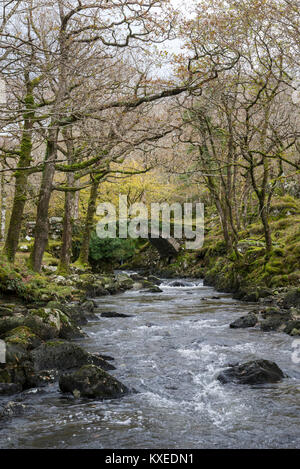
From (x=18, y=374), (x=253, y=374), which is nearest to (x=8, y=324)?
(x=18, y=374)

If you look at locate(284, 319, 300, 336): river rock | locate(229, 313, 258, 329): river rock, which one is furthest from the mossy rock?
locate(284, 319, 300, 336): river rock

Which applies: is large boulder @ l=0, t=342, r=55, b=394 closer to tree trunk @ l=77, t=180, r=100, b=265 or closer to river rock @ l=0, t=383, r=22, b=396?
river rock @ l=0, t=383, r=22, b=396

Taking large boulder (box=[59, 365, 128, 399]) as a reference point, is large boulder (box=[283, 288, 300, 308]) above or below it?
above

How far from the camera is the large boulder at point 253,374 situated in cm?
593

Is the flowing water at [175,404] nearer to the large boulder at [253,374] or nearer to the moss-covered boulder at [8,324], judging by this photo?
the large boulder at [253,374]

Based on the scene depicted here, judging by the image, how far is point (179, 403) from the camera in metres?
5.26

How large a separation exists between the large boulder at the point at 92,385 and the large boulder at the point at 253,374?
1.63 meters

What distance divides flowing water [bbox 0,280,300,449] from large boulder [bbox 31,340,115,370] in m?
0.43

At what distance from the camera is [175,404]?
5.22 metres

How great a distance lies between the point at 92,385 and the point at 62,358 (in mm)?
1268

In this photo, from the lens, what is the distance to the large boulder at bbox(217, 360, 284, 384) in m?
5.93
